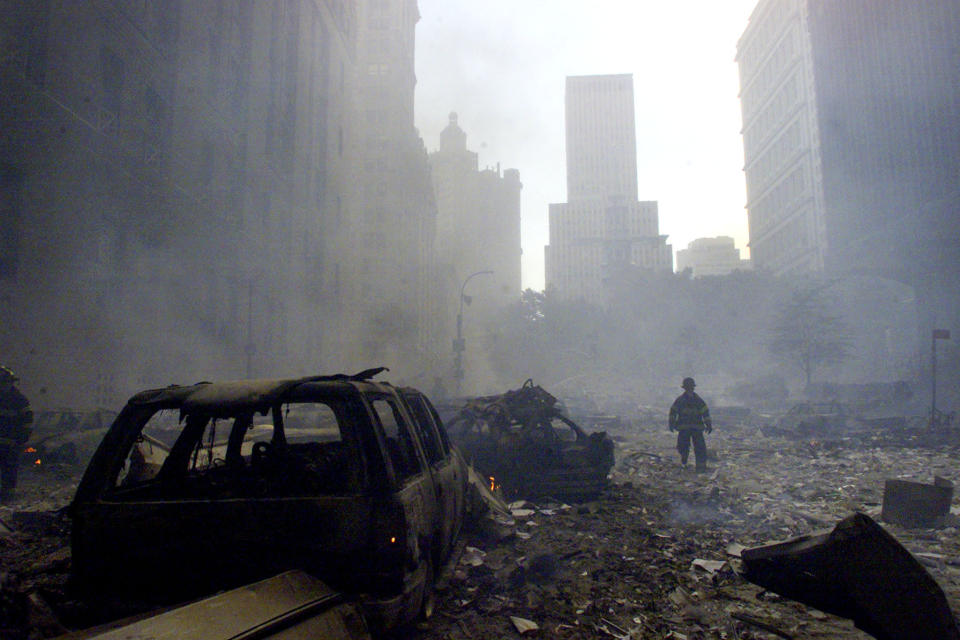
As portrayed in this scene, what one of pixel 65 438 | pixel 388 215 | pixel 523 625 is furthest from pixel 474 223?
pixel 523 625

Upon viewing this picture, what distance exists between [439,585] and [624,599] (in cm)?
142

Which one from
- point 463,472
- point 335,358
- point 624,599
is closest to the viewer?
point 624,599

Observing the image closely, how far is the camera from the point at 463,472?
512 cm

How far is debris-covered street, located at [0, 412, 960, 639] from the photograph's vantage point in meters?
3.53

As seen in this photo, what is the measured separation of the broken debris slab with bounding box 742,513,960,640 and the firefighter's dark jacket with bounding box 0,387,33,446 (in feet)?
29.7

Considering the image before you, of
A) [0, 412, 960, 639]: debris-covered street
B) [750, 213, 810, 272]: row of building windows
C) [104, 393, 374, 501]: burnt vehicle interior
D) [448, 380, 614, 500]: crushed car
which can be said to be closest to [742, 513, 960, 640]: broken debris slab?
[0, 412, 960, 639]: debris-covered street

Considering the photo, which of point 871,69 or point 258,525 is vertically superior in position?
point 871,69

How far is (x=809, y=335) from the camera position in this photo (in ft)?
107

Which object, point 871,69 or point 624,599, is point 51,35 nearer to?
point 624,599

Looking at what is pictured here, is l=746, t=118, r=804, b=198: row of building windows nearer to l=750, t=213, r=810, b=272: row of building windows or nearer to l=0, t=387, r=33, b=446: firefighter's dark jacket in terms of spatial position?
l=750, t=213, r=810, b=272: row of building windows

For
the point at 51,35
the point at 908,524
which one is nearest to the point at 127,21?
the point at 51,35

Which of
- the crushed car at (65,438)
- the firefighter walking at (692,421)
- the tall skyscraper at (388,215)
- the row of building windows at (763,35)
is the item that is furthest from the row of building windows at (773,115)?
the crushed car at (65,438)

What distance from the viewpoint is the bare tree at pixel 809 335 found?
32.3 metres

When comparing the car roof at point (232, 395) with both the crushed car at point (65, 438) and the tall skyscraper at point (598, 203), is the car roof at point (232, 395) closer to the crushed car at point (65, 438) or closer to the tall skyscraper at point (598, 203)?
the crushed car at point (65, 438)
